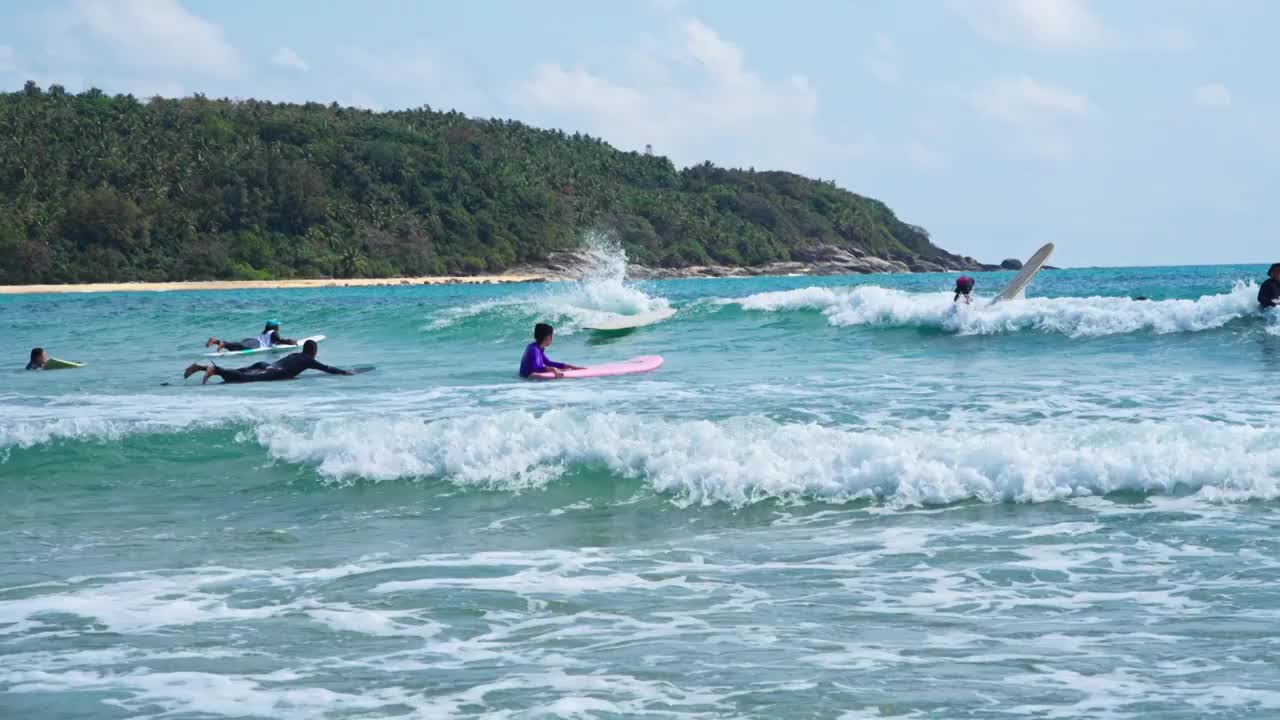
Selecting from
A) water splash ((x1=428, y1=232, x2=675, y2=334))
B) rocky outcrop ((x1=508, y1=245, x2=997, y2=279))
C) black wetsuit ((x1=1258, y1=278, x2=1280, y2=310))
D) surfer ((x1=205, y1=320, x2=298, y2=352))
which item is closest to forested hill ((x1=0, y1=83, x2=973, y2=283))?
rocky outcrop ((x1=508, y1=245, x2=997, y2=279))

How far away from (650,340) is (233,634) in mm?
17957

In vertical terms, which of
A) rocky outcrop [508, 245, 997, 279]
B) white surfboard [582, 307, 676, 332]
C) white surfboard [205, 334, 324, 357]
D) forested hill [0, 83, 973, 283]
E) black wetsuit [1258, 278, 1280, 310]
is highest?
forested hill [0, 83, 973, 283]

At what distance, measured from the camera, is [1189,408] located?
1161 centimetres

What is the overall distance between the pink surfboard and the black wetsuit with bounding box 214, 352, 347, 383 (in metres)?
3.11

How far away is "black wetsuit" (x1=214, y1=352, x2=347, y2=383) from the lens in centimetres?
1645

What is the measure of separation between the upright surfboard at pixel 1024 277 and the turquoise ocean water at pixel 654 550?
7913 mm

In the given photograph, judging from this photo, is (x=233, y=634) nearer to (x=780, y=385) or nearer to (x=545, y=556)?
(x=545, y=556)

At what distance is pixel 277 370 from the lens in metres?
16.7

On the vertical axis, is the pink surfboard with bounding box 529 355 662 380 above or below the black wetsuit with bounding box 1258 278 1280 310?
below

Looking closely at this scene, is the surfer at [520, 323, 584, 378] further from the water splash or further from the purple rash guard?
the water splash

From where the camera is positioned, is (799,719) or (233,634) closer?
(799,719)

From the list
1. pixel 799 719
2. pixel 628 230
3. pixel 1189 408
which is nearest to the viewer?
pixel 799 719

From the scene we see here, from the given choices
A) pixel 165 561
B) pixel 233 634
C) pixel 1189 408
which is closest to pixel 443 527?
pixel 165 561

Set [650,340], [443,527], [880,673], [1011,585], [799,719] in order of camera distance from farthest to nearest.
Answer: [650,340] < [443,527] < [1011,585] < [880,673] < [799,719]
